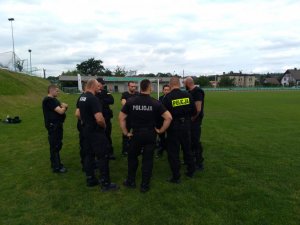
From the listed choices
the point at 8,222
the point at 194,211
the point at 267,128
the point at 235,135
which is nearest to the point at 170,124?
the point at 194,211

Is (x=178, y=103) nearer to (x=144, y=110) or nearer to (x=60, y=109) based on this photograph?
(x=144, y=110)

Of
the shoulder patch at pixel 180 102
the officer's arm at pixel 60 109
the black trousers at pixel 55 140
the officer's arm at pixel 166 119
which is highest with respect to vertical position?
the shoulder patch at pixel 180 102

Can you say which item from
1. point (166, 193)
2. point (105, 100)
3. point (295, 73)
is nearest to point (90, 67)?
point (295, 73)

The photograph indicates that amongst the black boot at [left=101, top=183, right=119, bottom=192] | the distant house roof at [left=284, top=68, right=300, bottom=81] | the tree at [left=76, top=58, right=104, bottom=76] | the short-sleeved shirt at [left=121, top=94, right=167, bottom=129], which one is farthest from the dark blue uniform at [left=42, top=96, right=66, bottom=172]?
the distant house roof at [left=284, top=68, right=300, bottom=81]

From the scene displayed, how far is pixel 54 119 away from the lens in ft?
23.1

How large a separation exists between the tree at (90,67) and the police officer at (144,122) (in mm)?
116486

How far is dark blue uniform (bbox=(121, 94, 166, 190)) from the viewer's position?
18.7ft

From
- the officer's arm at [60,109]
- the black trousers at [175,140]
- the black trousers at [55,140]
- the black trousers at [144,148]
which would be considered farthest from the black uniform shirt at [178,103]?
the black trousers at [55,140]

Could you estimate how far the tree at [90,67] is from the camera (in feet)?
393

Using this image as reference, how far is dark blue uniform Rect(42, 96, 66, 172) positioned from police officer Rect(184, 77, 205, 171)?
2.99 meters

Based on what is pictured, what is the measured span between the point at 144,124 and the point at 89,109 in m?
1.08

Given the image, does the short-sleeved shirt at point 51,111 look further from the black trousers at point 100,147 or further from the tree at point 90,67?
the tree at point 90,67

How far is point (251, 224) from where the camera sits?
4566 millimetres

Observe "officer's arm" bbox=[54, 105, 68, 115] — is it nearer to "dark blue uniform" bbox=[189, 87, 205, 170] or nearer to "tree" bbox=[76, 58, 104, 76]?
"dark blue uniform" bbox=[189, 87, 205, 170]
